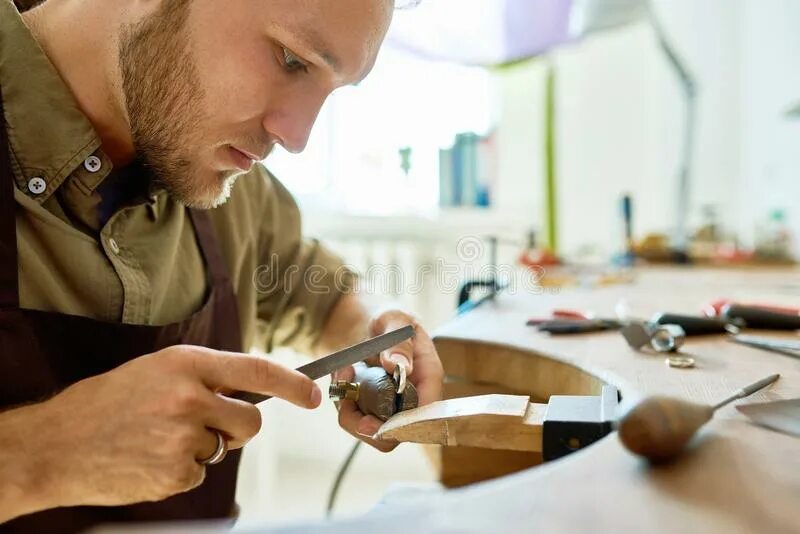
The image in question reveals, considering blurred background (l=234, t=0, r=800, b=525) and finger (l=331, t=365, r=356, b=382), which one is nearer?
finger (l=331, t=365, r=356, b=382)

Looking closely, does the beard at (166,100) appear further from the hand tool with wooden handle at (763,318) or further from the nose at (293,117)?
the hand tool with wooden handle at (763,318)

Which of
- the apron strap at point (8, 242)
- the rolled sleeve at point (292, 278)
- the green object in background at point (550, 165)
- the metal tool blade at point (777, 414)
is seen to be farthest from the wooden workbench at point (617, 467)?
the green object in background at point (550, 165)

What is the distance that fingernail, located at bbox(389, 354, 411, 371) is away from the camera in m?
0.72

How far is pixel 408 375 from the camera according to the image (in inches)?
29.0

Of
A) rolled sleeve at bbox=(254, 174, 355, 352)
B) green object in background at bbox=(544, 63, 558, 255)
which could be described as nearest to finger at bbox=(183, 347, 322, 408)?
rolled sleeve at bbox=(254, 174, 355, 352)

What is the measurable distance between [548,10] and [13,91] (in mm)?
1619

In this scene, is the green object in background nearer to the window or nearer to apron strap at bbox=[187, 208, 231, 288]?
the window

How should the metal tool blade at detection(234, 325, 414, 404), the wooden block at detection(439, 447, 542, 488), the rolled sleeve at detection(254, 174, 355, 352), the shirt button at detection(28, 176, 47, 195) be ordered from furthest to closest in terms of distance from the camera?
the rolled sleeve at detection(254, 174, 355, 352) → the wooden block at detection(439, 447, 542, 488) → the shirt button at detection(28, 176, 47, 195) → the metal tool blade at detection(234, 325, 414, 404)

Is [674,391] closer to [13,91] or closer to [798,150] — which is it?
[13,91]

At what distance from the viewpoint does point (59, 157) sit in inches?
30.8

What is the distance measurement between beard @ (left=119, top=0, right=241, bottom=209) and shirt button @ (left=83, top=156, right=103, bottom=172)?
7 cm

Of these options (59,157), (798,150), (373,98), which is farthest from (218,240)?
(798,150)

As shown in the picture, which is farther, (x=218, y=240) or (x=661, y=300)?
(x=661, y=300)

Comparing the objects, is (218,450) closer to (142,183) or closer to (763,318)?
(142,183)
